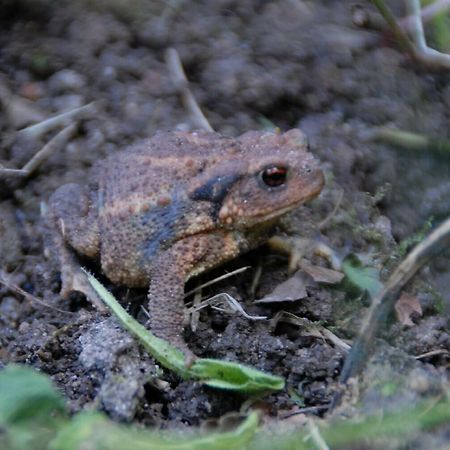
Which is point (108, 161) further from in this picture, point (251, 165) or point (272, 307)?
point (272, 307)

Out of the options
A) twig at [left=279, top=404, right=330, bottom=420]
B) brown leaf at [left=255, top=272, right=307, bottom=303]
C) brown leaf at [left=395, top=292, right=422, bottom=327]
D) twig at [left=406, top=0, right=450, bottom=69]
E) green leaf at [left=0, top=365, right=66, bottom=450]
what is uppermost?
twig at [left=406, top=0, right=450, bottom=69]

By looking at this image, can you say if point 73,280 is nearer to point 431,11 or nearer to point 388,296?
point 388,296

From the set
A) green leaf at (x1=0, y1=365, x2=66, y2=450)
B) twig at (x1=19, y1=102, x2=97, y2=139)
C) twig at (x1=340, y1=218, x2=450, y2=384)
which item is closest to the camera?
green leaf at (x1=0, y1=365, x2=66, y2=450)

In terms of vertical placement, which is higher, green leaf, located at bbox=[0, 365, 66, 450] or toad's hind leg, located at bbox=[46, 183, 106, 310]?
green leaf, located at bbox=[0, 365, 66, 450]

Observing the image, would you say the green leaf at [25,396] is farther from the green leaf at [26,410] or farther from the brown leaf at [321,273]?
the brown leaf at [321,273]

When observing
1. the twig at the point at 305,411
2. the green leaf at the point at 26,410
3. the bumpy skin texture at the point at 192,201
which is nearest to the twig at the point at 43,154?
the bumpy skin texture at the point at 192,201

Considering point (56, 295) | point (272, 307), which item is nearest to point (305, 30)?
point (272, 307)

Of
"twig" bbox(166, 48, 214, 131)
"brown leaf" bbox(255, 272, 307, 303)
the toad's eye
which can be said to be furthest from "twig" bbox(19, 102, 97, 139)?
Result: "brown leaf" bbox(255, 272, 307, 303)

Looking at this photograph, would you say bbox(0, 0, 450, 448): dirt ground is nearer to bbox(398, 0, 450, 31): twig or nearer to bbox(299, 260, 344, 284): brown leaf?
bbox(299, 260, 344, 284): brown leaf
